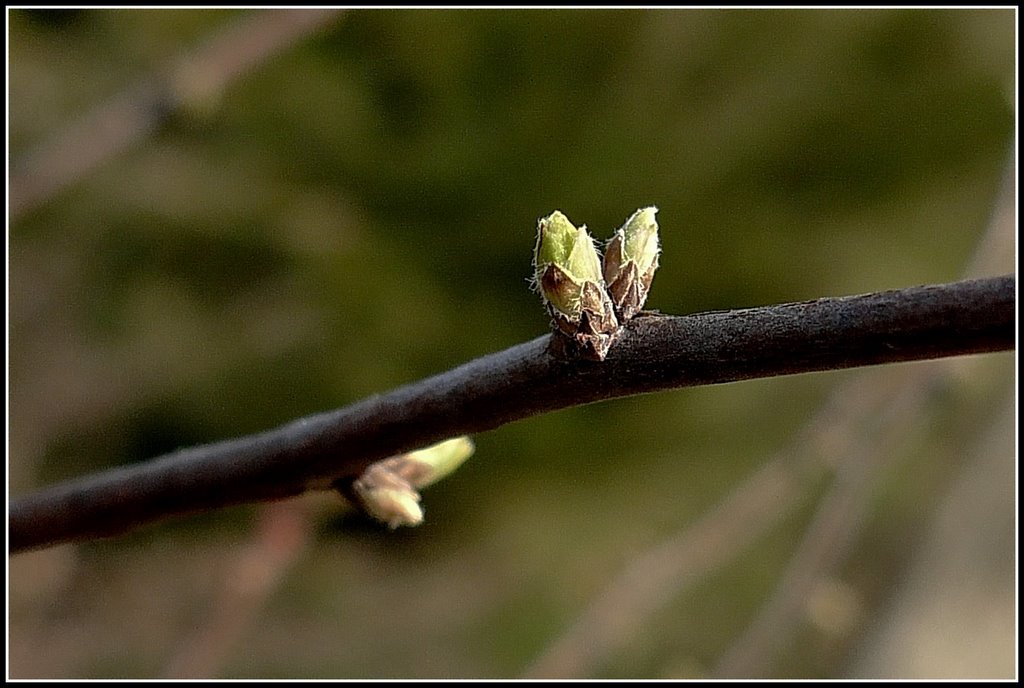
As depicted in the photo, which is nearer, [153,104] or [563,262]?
[563,262]

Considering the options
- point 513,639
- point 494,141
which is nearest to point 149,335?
point 494,141

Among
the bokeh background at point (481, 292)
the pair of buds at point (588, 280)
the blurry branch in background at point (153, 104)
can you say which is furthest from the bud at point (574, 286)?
the bokeh background at point (481, 292)

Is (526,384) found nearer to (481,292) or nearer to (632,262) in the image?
(632,262)

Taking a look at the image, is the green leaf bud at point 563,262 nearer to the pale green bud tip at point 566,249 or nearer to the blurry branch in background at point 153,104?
the pale green bud tip at point 566,249

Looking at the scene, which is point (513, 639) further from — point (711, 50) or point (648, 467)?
point (711, 50)

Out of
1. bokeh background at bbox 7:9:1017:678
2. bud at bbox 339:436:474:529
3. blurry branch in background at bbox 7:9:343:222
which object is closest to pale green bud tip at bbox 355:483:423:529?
bud at bbox 339:436:474:529

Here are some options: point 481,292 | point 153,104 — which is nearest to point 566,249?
point 153,104

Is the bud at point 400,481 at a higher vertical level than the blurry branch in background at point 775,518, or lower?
lower
